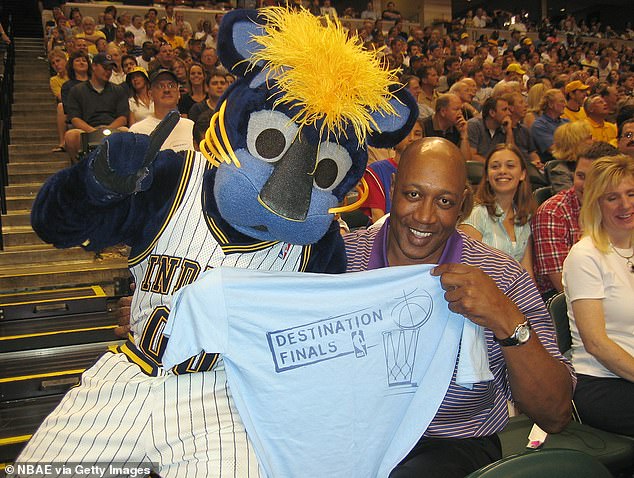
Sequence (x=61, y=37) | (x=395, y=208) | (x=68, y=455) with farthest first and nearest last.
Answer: (x=61, y=37) < (x=395, y=208) < (x=68, y=455)

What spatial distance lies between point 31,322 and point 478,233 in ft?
9.87

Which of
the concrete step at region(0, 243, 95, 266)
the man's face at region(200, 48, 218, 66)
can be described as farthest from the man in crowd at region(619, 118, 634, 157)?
the man's face at region(200, 48, 218, 66)

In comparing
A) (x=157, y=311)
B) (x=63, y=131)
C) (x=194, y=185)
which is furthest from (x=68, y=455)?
(x=63, y=131)

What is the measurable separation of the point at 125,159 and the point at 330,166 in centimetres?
58

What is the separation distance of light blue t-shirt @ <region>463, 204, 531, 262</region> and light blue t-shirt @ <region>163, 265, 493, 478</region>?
90.3 inches

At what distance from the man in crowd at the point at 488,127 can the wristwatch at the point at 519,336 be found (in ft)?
16.0

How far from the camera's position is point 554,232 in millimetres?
3918

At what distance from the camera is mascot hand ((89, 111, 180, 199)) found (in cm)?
169

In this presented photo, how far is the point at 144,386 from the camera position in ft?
5.67

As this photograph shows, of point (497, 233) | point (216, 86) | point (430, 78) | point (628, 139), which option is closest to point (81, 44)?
point (216, 86)

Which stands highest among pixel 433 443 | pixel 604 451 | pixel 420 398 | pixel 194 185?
pixel 194 185

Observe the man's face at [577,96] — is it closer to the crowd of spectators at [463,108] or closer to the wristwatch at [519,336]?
the crowd of spectators at [463,108]

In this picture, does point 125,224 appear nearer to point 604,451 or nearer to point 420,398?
point 420,398

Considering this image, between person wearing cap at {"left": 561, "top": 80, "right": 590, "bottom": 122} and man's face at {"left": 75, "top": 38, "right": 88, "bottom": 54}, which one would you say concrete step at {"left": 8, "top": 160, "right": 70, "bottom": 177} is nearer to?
man's face at {"left": 75, "top": 38, "right": 88, "bottom": 54}
